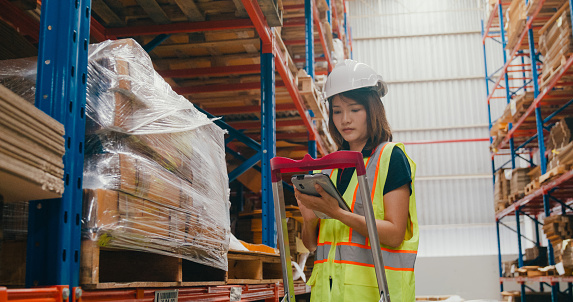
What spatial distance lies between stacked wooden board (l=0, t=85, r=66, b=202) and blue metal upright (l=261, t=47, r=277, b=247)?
11.4ft

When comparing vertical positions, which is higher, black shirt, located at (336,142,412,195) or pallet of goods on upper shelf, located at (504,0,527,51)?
pallet of goods on upper shelf, located at (504,0,527,51)

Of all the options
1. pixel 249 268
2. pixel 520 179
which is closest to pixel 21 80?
pixel 249 268

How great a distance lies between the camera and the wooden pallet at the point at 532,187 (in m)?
11.2

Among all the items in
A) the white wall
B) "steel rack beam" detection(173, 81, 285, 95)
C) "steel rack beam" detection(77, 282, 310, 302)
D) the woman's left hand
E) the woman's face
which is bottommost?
the white wall

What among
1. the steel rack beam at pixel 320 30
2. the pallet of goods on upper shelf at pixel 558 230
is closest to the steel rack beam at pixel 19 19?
the steel rack beam at pixel 320 30

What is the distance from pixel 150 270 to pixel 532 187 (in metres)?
10.5

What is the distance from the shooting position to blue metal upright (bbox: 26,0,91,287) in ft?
6.19

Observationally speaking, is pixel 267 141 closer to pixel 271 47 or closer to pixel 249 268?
pixel 271 47

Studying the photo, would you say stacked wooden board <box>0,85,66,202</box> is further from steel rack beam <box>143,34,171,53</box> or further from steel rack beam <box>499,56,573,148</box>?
steel rack beam <box>499,56,573,148</box>

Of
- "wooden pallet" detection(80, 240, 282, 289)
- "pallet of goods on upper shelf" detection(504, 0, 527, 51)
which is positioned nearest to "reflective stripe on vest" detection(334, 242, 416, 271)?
"wooden pallet" detection(80, 240, 282, 289)

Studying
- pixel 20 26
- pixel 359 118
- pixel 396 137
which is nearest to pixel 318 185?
pixel 359 118

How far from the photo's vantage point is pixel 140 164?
2375 mm

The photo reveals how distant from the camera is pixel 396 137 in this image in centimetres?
2006

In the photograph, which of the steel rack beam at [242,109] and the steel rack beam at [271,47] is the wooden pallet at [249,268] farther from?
the steel rack beam at [242,109]
